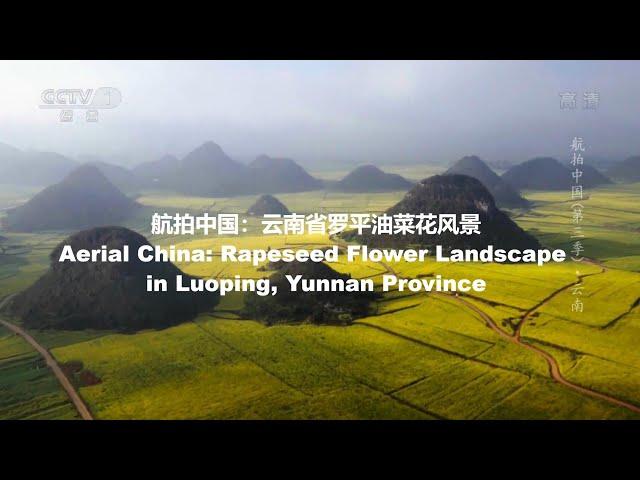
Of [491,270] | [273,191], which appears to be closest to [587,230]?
[491,270]

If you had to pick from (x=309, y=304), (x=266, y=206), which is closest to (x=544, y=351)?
(x=309, y=304)

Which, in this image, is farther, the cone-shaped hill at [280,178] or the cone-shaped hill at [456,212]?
the cone-shaped hill at [280,178]

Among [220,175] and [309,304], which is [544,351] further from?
[220,175]

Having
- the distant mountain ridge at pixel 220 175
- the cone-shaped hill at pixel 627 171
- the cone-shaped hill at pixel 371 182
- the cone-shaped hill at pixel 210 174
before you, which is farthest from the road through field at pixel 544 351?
the cone-shaped hill at pixel 627 171

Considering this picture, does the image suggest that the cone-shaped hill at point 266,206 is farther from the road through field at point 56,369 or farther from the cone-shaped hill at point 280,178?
the road through field at point 56,369

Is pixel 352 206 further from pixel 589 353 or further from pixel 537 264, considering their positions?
pixel 589 353

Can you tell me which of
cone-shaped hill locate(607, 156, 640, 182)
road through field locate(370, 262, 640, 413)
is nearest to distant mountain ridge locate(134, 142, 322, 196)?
road through field locate(370, 262, 640, 413)
